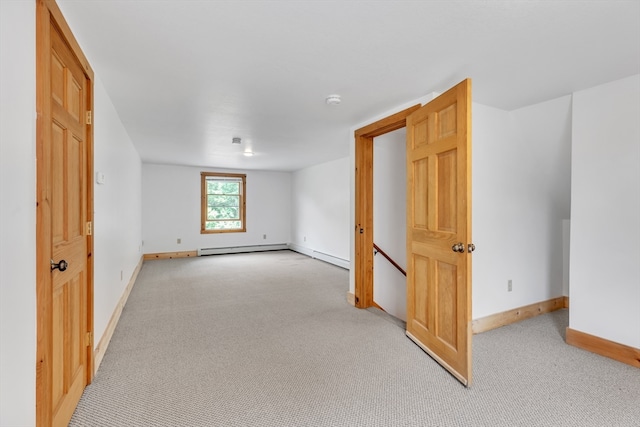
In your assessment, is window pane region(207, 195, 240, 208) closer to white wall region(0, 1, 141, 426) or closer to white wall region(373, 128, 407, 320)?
white wall region(373, 128, 407, 320)

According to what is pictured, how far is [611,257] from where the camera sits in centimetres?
245

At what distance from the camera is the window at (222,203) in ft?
24.8

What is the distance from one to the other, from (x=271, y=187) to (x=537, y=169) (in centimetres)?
622

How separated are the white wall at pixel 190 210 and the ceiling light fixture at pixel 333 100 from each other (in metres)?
5.47

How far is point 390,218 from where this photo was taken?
355cm

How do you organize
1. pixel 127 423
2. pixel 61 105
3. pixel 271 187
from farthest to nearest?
pixel 271 187, pixel 127 423, pixel 61 105

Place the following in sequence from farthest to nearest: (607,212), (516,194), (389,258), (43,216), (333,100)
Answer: (389,258), (516,194), (333,100), (607,212), (43,216)

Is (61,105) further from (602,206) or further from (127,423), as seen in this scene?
(602,206)

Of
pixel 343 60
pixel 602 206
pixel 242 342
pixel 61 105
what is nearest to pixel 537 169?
pixel 602 206

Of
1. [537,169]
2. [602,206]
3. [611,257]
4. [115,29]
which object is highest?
[115,29]

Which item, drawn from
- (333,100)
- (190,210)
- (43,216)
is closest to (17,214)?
(43,216)

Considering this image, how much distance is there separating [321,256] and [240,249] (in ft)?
7.37

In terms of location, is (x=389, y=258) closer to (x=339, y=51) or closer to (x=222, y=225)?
(x=339, y=51)

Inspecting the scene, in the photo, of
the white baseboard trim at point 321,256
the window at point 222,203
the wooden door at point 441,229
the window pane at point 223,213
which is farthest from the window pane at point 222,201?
the wooden door at point 441,229
